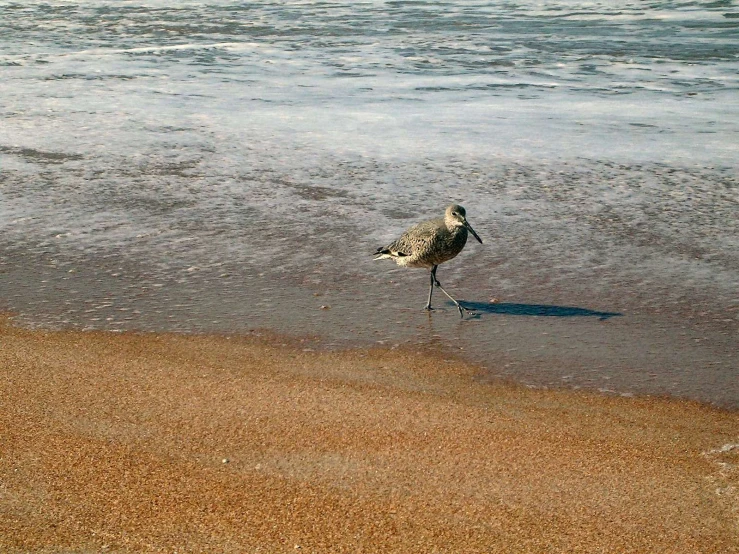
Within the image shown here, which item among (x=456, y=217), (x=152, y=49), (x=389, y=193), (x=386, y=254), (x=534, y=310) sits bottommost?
(x=152, y=49)

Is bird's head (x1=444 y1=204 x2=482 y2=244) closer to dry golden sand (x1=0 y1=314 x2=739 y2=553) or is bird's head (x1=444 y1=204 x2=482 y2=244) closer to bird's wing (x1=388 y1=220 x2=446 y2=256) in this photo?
bird's wing (x1=388 y1=220 x2=446 y2=256)

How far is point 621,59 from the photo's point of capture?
51.1 feet

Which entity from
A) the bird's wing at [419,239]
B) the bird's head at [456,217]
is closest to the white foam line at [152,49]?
the bird's wing at [419,239]

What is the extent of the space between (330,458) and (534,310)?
2.32m

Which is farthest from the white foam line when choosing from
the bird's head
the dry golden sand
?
the dry golden sand

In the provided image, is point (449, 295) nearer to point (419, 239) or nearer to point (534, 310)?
point (419, 239)

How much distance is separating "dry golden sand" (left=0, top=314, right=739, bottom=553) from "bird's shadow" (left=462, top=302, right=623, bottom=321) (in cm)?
83

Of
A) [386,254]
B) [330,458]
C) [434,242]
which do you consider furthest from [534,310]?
[330,458]

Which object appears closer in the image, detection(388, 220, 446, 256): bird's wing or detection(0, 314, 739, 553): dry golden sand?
detection(0, 314, 739, 553): dry golden sand

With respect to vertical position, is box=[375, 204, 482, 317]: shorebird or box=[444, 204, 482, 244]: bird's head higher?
box=[444, 204, 482, 244]: bird's head

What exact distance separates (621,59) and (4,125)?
886 centimetres

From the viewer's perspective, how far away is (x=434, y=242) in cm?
654

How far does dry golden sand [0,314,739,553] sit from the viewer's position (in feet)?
13.1

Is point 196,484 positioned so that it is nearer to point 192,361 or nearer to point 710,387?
point 192,361
